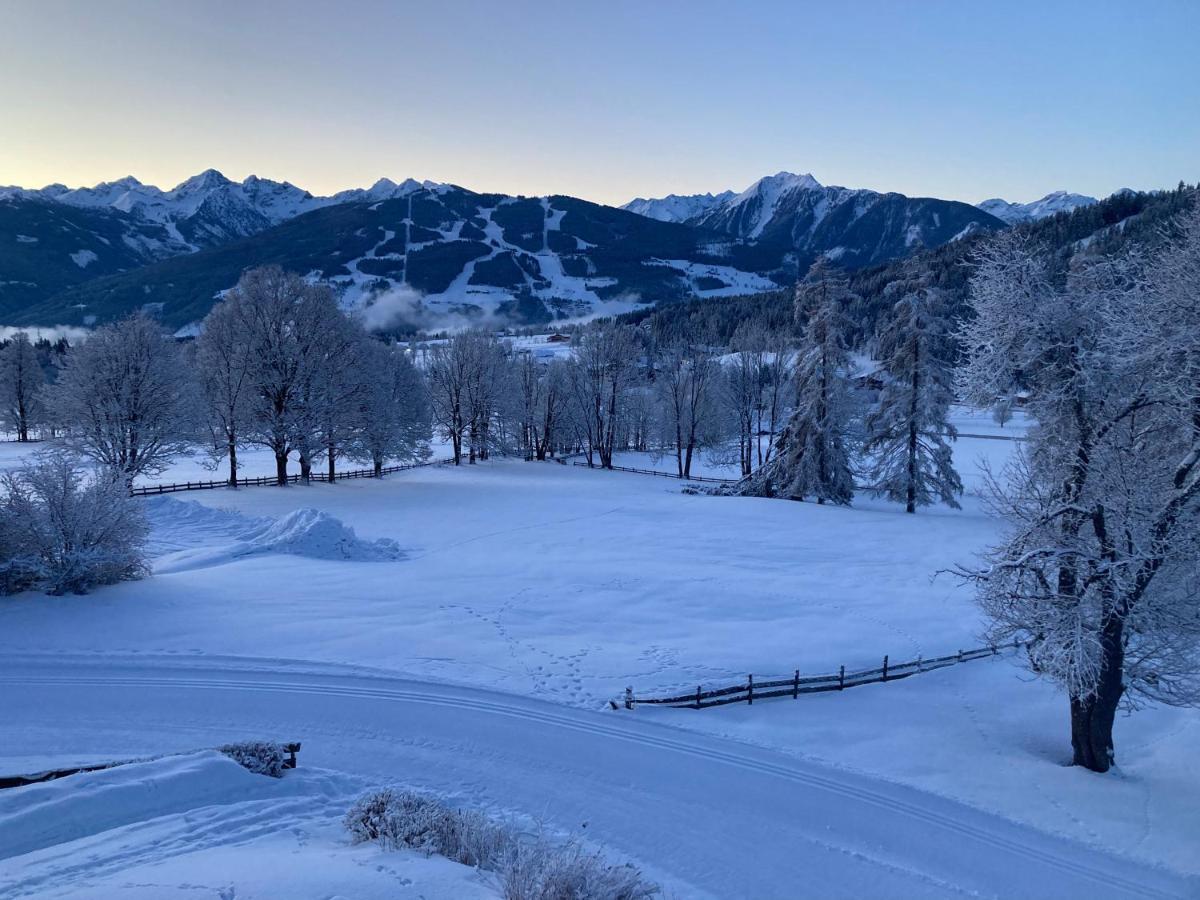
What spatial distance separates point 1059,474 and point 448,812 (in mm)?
12372

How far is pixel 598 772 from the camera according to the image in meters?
11.7

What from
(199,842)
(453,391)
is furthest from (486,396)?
(199,842)

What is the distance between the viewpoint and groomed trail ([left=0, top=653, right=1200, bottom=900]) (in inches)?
377

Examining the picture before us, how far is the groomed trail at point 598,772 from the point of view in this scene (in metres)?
9.59

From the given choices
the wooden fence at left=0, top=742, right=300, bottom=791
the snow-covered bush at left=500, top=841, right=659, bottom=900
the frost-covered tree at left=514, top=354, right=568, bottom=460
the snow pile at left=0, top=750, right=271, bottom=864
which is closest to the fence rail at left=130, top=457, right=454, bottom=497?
the frost-covered tree at left=514, top=354, right=568, bottom=460

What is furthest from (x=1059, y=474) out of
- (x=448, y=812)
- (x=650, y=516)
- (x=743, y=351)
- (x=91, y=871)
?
(x=743, y=351)

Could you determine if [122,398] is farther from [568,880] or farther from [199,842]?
[568,880]

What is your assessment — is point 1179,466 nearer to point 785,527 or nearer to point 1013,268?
point 1013,268

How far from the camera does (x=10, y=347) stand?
6650 centimetres

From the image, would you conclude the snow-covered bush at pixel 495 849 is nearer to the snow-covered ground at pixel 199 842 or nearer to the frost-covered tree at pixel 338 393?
the snow-covered ground at pixel 199 842

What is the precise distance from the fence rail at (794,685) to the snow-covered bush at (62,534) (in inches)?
658

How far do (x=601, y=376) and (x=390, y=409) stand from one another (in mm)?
20459

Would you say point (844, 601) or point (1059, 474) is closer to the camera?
point (1059, 474)

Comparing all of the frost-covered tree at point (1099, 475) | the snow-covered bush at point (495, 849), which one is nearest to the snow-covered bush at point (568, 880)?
the snow-covered bush at point (495, 849)
